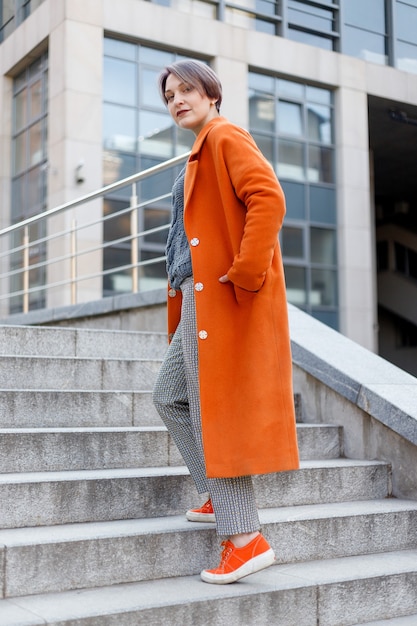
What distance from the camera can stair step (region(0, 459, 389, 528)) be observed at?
3.47 metres

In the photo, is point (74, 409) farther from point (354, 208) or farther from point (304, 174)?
point (354, 208)

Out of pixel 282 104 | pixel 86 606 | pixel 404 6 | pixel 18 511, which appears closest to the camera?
pixel 86 606

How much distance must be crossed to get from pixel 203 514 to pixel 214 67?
1709 cm

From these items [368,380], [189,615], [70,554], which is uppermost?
[368,380]

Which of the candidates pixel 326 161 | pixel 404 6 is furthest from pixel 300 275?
pixel 404 6

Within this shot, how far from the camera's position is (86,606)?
2.92m

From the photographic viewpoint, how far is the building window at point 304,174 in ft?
65.9

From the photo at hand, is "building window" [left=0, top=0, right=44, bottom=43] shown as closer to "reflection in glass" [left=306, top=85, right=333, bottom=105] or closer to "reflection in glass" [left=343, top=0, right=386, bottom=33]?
"reflection in glass" [left=306, top=85, right=333, bottom=105]

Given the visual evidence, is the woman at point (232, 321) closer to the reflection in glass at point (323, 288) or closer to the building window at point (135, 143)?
the building window at point (135, 143)

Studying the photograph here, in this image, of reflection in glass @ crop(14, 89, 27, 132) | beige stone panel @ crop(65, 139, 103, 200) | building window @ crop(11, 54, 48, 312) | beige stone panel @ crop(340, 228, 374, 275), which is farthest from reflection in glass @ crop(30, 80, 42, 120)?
beige stone panel @ crop(340, 228, 374, 275)

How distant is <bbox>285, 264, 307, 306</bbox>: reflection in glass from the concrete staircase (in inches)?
605

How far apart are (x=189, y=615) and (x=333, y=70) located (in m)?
19.6

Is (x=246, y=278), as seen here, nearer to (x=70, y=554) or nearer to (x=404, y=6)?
(x=70, y=554)

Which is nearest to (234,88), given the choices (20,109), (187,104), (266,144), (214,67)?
(214,67)
